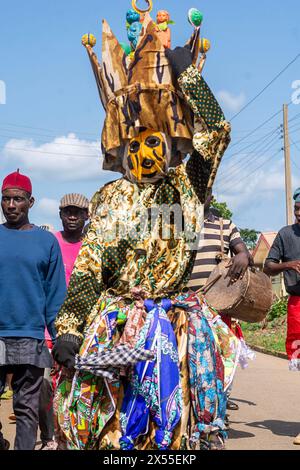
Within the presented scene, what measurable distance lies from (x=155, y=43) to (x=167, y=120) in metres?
0.39

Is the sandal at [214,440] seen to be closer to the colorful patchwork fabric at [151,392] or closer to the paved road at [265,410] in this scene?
the colorful patchwork fabric at [151,392]

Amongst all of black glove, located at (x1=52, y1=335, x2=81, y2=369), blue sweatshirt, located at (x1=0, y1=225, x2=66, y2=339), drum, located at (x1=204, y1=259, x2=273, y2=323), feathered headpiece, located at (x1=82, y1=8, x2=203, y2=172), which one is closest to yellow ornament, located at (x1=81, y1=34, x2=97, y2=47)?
feathered headpiece, located at (x1=82, y1=8, x2=203, y2=172)

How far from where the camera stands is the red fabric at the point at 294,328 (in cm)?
728

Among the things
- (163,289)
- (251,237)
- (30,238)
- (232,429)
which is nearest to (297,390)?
(232,429)

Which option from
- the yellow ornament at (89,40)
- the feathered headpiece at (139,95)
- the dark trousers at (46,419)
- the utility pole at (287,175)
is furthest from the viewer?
the utility pole at (287,175)

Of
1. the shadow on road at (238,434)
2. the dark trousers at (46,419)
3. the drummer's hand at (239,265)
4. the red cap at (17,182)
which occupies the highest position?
the red cap at (17,182)

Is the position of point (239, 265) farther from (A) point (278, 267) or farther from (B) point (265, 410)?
(B) point (265, 410)

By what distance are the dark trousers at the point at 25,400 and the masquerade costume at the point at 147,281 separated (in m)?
1.17

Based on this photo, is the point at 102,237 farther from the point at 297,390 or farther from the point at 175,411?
the point at 297,390

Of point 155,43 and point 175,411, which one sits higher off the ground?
point 155,43

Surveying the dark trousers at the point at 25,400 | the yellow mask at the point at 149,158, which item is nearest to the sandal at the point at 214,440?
the yellow mask at the point at 149,158

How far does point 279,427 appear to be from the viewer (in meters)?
7.77

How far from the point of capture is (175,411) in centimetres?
395
